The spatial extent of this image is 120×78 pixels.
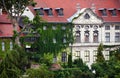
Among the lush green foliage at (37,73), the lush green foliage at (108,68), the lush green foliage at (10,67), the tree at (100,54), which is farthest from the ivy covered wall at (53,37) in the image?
the lush green foliage at (10,67)

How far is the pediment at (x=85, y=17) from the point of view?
2581 inches

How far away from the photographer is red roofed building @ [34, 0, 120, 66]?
65875 millimetres

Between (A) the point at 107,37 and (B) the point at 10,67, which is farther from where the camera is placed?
(A) the point at 107,37

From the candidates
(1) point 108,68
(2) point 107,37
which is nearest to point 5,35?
(1) point 108,68

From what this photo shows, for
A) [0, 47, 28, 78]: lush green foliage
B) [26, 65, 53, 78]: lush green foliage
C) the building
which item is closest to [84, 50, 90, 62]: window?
the building

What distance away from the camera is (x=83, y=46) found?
2616 inches

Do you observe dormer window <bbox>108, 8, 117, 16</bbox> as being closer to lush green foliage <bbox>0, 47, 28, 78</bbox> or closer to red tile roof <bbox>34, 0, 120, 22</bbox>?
red tile roof <bbox>34, 0, 120, 22</bbox>

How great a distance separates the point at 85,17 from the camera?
217 feet

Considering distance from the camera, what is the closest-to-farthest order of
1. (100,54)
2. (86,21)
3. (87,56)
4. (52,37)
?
1. (100,54)
2. (52,37)
3. (86,21)
4. (87,56)

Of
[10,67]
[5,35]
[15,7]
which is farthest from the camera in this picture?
[5,35]

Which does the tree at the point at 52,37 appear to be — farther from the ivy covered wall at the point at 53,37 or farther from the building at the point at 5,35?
the building at the point at 5,35

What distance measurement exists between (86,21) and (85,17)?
1.91 ft

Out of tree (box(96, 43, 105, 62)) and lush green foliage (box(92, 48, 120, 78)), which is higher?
tree (box(96, 43, 105, 62))

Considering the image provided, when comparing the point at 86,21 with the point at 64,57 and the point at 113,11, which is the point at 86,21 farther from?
the point at 64,57
